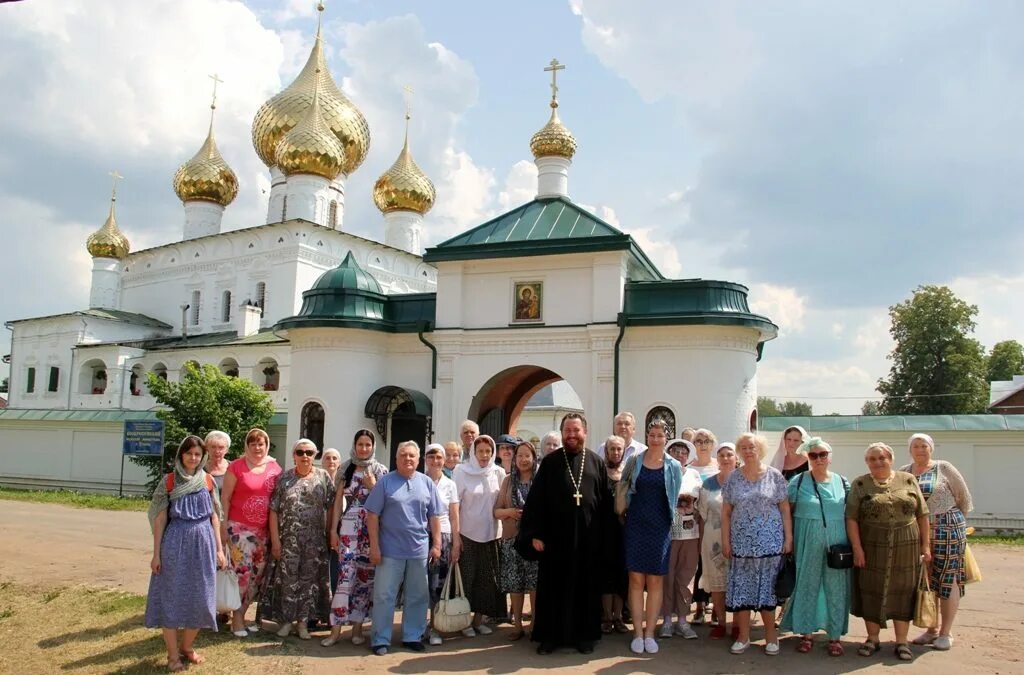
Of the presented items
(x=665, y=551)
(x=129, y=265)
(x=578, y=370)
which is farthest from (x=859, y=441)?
(x=129, y=265)

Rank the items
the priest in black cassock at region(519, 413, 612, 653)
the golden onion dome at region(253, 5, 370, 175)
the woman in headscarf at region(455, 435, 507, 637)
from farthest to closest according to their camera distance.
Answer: the golden onion dome at region(253, 5, 370, 175) < the woman in headscarf at region(455, 435, 507, 637) < the priest in black cassock at region(519, 413, 612, 653)

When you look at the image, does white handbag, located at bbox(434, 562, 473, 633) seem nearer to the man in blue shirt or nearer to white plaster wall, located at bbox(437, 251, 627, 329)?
the man in blue shirt

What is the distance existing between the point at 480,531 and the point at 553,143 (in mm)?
12110

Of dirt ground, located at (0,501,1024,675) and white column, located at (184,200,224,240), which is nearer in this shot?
dirt ground, located at (0,501,1024,675)

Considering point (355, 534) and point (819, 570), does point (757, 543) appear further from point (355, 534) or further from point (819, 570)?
point (355, 534)

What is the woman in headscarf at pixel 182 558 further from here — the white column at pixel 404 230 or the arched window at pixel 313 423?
the white column at pixel 404 230

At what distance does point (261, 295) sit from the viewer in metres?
29.9

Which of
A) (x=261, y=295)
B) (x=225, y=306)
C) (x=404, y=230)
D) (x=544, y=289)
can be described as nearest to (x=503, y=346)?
(x=544, y=289)

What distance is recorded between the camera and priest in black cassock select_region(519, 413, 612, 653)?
20.0 ft

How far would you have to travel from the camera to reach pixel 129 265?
34.6m

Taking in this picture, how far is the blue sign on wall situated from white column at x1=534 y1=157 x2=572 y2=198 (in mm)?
9223

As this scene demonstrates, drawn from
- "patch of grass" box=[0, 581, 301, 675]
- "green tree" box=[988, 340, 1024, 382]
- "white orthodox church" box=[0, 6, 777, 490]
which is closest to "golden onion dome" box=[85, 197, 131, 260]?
"white orthodox church" box=[0, 6, 777, 490]

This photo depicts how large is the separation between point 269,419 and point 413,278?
1434cm

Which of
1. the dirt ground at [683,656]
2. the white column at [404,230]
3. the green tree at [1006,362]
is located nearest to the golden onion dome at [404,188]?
the white column at [404,230]
